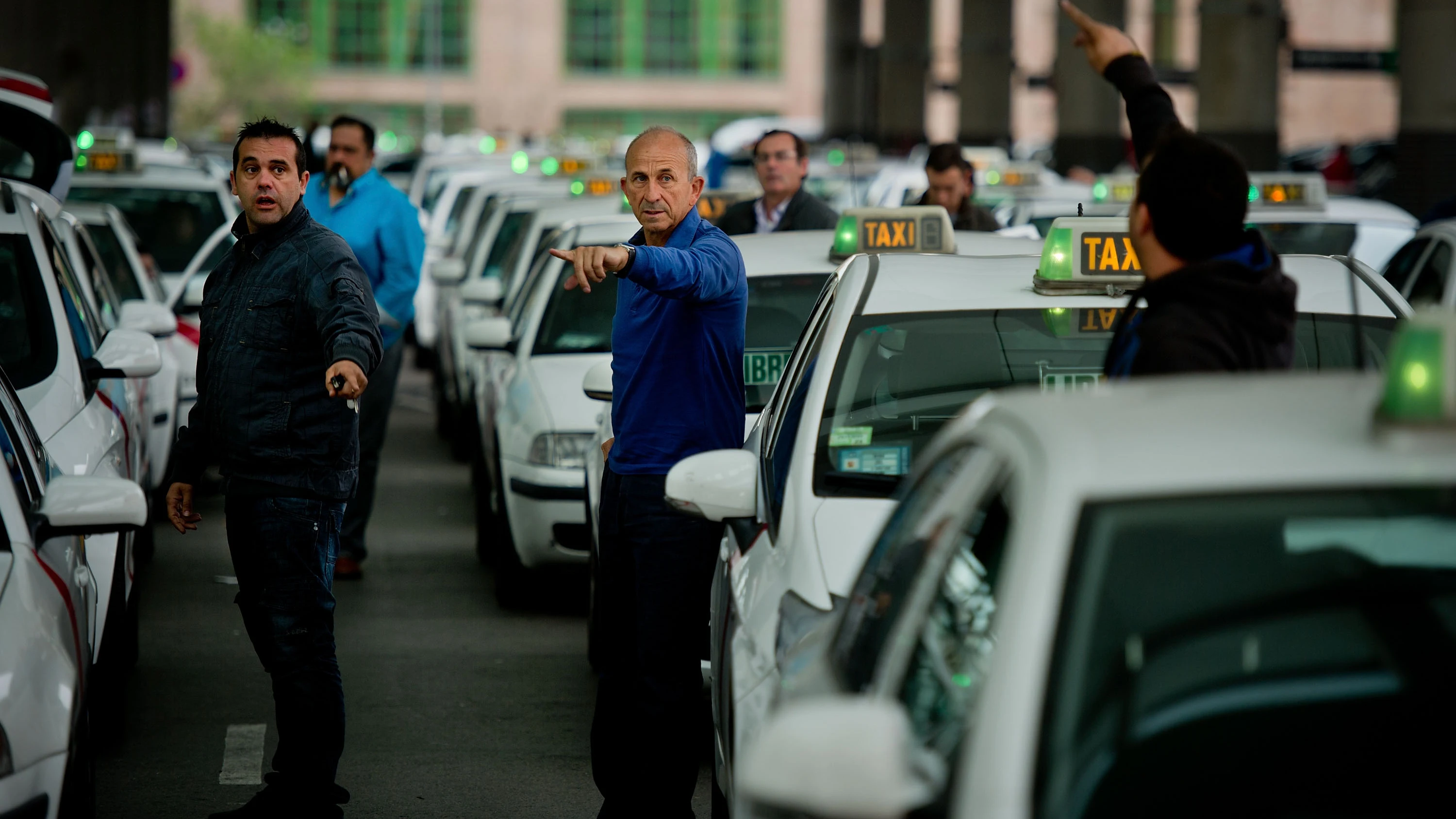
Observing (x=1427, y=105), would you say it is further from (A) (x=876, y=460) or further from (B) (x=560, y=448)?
(A) (x=876, y=460)

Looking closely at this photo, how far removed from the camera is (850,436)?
4.98m

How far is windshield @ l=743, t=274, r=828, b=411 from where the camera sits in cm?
725

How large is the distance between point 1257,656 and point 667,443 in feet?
8.40

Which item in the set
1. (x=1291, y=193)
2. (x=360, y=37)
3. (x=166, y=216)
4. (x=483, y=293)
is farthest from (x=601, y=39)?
(x=483, y=293)

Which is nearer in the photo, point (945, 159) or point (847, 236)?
point (847, 236)

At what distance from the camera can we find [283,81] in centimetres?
9219

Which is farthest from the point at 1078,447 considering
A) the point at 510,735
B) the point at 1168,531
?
the point at 510,735

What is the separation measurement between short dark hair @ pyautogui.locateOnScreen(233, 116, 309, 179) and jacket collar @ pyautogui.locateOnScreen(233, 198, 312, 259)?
133 mm

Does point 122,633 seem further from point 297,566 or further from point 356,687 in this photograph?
point 297,566

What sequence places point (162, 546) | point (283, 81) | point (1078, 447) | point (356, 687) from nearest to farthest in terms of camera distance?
1. point (1078, 447)
2. point (356, 687)
3. point (162, 546)
4. point (283, 81)

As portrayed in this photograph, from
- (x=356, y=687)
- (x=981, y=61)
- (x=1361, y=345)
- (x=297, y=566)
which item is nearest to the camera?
(x=1361, y=345)

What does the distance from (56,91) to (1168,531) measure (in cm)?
2956

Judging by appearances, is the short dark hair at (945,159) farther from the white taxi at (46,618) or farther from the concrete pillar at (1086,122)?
the concrete pillar at (1086,122)

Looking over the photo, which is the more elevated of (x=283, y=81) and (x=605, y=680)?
(x=283, y=81)
